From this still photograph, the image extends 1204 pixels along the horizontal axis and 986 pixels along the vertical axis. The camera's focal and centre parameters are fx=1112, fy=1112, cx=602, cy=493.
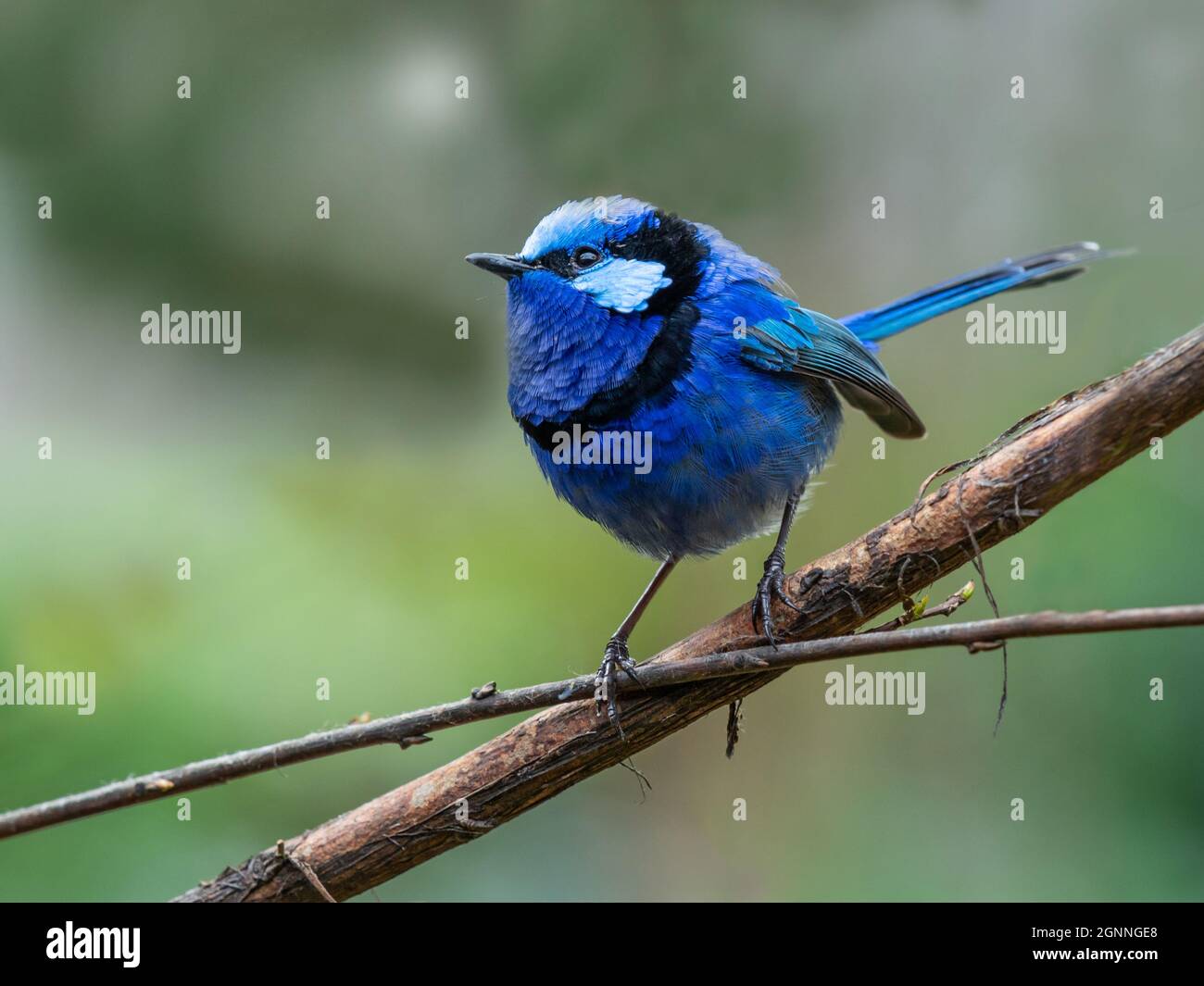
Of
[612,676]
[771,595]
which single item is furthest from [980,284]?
[612,676]

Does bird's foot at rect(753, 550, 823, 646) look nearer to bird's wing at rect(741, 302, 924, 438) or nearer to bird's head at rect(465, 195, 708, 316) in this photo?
bird's wing at rect(741, 302, 924, 438)

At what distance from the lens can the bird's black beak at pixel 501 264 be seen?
127 inches

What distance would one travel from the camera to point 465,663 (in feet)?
14.2

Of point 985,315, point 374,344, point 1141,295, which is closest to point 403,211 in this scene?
point 374,344

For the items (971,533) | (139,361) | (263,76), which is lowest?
(971,533)

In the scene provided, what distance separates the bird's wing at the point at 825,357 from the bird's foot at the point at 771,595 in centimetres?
66

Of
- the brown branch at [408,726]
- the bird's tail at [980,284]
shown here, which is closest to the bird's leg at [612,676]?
the brown branch at [408,726]

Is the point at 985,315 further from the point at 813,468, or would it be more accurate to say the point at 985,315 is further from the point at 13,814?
the point at 13,814

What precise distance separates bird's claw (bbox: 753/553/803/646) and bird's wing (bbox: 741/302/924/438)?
0.67 meters

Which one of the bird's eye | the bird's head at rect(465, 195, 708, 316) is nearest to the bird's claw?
the bird's head at rect(465, 195, 708, 316)

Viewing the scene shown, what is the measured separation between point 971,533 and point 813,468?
2.69ft

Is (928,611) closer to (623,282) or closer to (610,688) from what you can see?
(610,688)

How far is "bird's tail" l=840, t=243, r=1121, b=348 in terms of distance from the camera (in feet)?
12.9

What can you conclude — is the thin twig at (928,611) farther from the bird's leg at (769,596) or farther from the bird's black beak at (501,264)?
the bird's black beak at (501,264)
